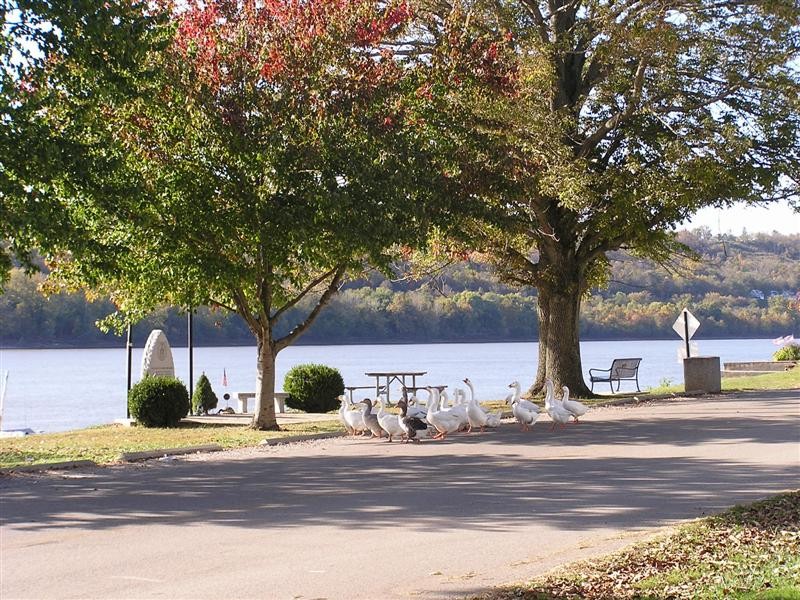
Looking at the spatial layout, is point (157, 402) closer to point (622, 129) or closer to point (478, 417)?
point (478, 417)

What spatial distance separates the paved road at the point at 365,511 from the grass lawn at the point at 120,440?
1.79 m

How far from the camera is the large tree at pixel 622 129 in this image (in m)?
24.3

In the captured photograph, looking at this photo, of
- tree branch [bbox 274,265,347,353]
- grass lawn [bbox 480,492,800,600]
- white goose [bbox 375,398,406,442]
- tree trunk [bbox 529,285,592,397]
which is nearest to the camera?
grass lawn [bbox 480,492,800,600]

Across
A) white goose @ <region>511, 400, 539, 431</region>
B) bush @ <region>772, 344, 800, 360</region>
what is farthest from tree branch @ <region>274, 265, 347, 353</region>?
bush @ <region>772, 344, 800, 360</region>

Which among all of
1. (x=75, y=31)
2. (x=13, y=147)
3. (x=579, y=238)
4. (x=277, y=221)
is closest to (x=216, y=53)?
(x=277, y=221)

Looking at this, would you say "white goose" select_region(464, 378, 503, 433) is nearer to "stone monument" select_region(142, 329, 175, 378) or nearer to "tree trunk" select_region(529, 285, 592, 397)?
"tree trunk" select_region(529, 285, 592, 397)

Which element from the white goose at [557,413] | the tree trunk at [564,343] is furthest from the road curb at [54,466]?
the tree trunk at [564,343]

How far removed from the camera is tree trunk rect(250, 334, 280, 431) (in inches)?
850

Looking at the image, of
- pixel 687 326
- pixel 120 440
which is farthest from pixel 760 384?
pixel 120 440

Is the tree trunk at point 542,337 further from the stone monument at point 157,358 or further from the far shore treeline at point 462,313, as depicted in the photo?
the far shore treeline at point 462,313

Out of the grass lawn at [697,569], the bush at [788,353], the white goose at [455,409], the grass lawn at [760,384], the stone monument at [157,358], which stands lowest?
the grass lawn at [697,569]

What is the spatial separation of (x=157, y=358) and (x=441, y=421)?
10.6 m

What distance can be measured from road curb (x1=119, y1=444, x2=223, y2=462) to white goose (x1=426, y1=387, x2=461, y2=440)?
383 cm

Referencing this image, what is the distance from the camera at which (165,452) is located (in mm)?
17188
